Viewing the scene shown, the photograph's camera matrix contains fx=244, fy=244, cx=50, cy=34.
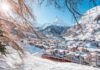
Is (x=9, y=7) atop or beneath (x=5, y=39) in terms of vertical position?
atop

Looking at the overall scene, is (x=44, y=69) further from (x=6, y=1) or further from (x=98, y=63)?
(x=6, y=1)

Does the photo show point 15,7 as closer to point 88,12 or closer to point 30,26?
point 30,26

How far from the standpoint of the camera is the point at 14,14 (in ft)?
20.0

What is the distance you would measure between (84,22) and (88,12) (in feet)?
0.97

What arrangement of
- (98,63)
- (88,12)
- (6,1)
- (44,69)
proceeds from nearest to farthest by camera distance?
1. (88,12)
2. (6,1)
3. (44,69)
4. (98,63)

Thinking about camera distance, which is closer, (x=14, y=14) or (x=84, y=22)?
(x=84, y=22)

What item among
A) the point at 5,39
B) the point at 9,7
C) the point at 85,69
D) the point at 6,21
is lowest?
the point at 85,69

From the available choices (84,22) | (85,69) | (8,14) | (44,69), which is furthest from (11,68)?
(84,22)

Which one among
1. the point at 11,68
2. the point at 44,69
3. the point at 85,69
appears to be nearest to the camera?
the point at 11,68

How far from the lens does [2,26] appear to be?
5.65m

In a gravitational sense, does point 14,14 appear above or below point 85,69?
above

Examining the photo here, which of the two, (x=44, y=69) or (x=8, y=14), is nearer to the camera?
(x=8, y=14)

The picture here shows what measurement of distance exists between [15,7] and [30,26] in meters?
0.59

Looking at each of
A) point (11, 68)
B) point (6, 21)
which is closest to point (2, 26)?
point (6, 21)
